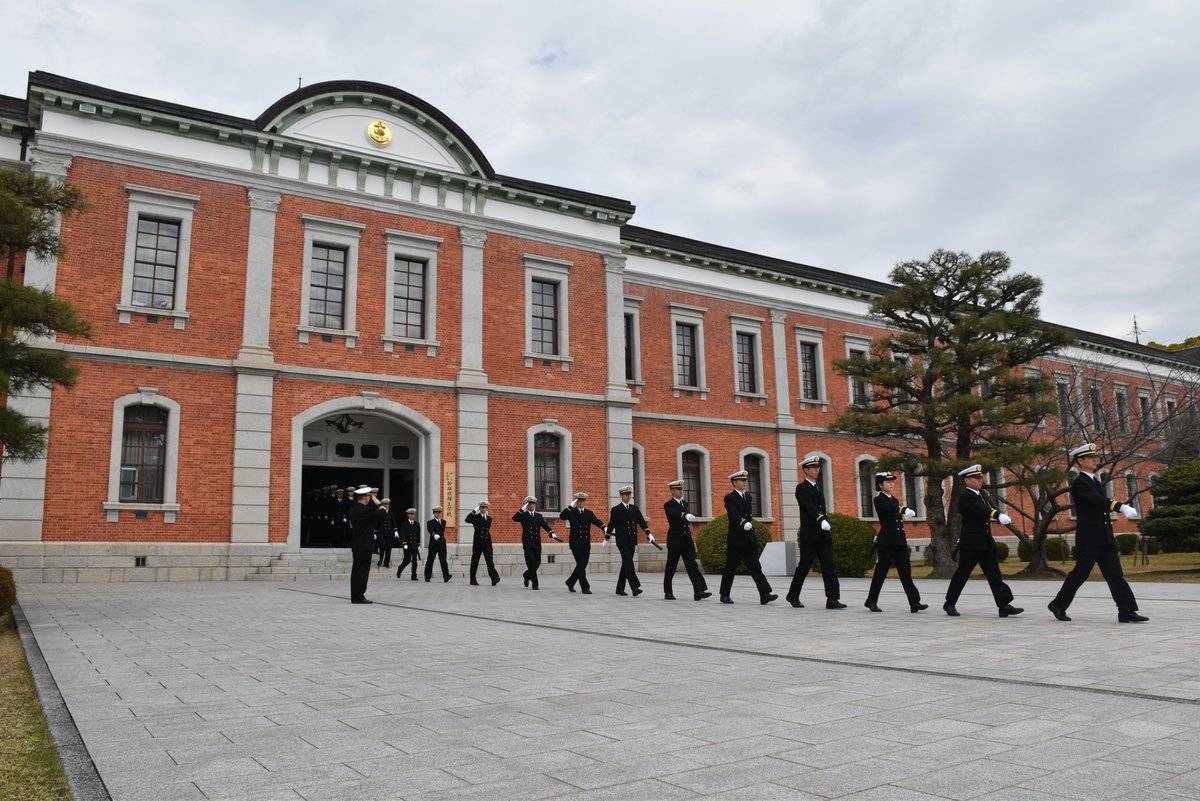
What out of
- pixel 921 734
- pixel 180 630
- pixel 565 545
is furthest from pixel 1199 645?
pixel 565 545

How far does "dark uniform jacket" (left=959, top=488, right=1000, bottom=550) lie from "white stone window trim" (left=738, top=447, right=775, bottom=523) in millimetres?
17742

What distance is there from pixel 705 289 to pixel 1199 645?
22070 mm

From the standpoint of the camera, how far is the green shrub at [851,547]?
20109 mm

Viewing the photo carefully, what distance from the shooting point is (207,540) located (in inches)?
723

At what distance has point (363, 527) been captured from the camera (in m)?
13.0

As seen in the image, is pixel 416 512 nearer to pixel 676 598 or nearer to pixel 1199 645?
pixel 676 598

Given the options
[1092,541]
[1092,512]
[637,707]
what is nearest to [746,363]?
[1092,512]

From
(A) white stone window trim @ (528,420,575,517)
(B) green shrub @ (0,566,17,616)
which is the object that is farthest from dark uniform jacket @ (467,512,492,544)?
(B) green shrub @ (0,566,17,616)

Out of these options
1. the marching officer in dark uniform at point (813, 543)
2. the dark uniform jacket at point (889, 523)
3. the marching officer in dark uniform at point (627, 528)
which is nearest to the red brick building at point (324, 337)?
the marching officer in dark uniform at point (627, 528)

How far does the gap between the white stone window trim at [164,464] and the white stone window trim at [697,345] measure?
1401 cm

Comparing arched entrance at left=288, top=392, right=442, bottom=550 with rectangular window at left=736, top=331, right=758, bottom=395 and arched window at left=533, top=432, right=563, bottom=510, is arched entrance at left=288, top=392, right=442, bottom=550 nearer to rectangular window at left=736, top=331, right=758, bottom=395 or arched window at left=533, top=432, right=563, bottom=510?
arched window at left=533, top=432, right=563, bottom=510

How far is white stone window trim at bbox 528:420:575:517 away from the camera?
74.4ft

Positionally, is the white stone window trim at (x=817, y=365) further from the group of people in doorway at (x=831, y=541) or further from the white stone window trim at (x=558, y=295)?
the group of people in doorway at (x=831, y=541)

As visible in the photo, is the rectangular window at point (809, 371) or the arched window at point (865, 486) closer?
the rectangular window at point (809, 371)
